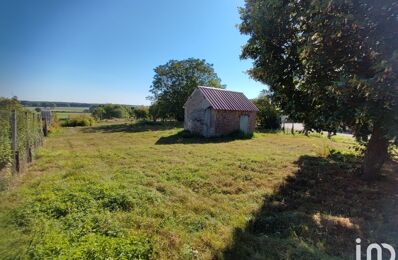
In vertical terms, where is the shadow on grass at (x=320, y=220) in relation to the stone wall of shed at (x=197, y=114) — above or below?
below

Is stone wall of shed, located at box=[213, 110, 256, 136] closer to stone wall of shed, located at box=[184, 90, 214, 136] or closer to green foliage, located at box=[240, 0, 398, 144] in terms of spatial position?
stone wall of shed, located at box=[184, 90, 214, 136]

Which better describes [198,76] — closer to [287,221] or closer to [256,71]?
[256,71]

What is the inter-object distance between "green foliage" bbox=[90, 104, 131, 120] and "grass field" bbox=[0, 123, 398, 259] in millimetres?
48235

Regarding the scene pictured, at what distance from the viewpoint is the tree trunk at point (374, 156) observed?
862 cm

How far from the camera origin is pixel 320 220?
5.75m

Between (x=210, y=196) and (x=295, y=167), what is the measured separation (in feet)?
16.3

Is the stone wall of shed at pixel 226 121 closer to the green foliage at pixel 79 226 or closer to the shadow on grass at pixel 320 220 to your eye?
the shadow on grass at pixel 320 220

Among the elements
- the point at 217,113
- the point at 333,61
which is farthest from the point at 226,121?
the point at 333,61

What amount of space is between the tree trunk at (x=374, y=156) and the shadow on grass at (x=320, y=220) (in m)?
0.33

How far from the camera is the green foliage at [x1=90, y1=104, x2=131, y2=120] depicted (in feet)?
184

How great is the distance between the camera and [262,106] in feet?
102

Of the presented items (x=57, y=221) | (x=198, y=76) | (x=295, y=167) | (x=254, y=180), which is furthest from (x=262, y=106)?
(x=57, y=221)

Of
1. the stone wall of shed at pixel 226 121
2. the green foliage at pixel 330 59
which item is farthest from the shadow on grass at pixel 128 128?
the green foliage at pixel 330 59

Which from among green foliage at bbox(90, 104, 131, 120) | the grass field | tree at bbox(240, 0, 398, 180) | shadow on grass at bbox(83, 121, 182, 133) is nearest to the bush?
shadow on grass at bbox(83, 121, 182, 133)
